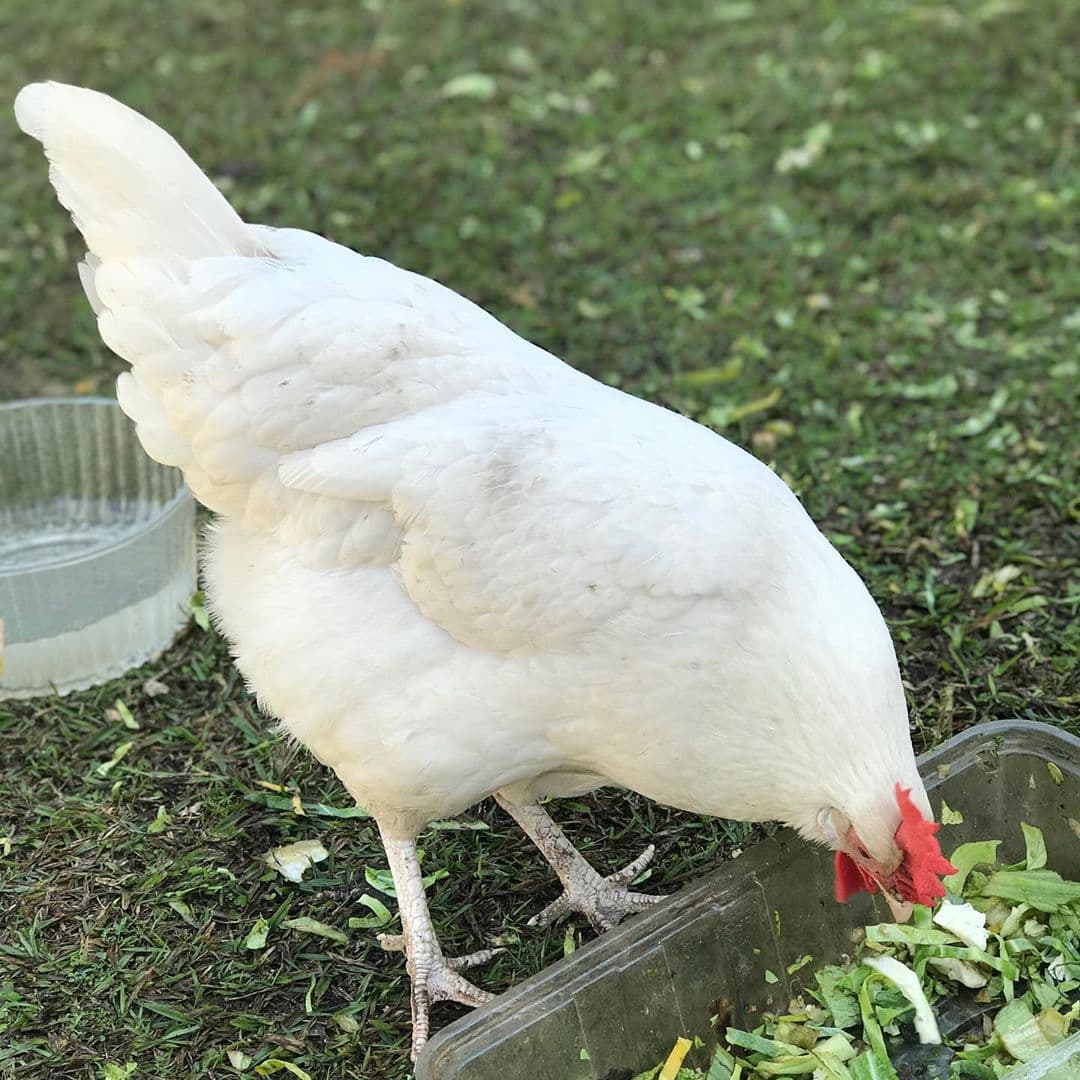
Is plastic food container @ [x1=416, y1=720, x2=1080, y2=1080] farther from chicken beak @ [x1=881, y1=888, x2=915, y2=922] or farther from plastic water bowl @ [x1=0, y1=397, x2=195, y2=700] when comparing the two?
plastic water bowl @ [x1=0, y1=397, x2=195, y2=700]

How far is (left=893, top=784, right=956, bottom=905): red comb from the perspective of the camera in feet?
6.93

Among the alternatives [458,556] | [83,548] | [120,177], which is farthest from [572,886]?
[83,548]

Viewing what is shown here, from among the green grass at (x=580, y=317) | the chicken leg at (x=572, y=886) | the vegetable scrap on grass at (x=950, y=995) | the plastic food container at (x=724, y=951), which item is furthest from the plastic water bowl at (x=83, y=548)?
the vegetable scrap on grass at (x=950, y=995)

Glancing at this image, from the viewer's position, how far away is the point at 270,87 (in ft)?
20.0

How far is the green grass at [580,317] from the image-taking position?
273 centimetres

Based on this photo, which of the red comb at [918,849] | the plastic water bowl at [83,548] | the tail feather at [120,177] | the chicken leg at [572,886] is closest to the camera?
A: the red comb at [918,849]

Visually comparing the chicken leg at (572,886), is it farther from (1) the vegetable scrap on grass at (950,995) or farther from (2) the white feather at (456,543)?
(1) the vegetable scrap on grass at (950,995)

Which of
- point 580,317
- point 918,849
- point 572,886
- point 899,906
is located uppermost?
point 918,849

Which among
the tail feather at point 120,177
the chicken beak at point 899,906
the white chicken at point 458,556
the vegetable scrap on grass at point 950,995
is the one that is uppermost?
the tail feather at point 120,177

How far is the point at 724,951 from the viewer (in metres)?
2.33

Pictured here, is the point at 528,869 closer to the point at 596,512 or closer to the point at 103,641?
the point at 596,512

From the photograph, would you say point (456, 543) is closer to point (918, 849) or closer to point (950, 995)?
point (918, 849)

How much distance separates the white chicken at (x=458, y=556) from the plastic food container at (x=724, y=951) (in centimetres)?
16

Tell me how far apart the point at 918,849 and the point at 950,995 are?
493 millimetres
